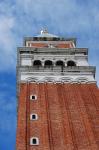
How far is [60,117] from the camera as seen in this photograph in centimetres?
3912

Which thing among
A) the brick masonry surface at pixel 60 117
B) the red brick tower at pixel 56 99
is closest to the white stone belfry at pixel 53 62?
the red brick tower at pixel 56 99

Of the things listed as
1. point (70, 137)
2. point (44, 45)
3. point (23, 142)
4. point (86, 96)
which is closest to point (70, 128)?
point (70, 137)

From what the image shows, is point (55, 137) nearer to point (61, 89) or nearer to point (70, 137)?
point (70, 137)

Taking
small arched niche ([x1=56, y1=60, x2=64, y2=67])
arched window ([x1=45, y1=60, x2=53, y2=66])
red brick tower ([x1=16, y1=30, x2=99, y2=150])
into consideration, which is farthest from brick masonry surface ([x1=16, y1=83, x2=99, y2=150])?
small arched niche ([x1=56, y1=60, x2=64, y2=67])

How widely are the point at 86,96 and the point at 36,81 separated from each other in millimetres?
5211

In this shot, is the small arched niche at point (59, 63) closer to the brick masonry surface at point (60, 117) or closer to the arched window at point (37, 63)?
the arched window at point (37, 63)

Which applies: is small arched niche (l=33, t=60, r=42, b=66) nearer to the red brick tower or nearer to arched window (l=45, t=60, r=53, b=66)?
the red brick tower

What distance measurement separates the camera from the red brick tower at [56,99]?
3534 centimetres

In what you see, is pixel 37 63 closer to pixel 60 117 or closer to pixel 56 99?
pixel 56 99

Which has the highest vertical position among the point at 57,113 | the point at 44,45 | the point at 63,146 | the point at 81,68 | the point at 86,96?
the point at 44,45

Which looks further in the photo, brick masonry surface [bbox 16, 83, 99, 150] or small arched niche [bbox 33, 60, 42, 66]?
small arched niche [bbox 33, 60, 42, 66]

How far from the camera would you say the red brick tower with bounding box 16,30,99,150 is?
35.3m

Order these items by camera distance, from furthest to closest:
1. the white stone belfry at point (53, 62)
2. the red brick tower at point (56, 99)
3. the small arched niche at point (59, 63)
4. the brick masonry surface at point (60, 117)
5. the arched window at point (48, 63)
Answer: the small arched niche at point (59, 63) → the arched window at point (48, 63) → the white stone belfry at point (53, 62) → the red brick tower at point (56, 99) → the brick masonry surface at point (60, 117)

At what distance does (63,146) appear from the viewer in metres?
34.2
